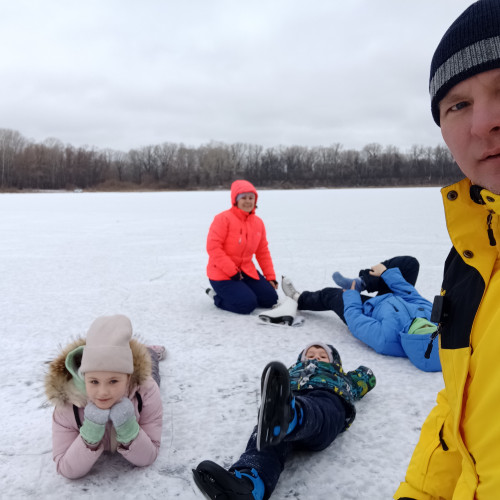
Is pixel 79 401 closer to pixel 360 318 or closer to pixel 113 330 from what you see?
pixel 113 330

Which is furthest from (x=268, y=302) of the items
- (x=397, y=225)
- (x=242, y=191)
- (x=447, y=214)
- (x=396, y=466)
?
(x=397, y=225)

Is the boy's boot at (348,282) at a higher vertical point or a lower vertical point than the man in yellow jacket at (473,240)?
lower

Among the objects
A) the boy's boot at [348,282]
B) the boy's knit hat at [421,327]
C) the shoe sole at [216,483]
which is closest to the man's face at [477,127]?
the shoe sole at [216,483]

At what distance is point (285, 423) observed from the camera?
4.57 feet

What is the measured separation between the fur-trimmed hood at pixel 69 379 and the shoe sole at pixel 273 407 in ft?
1.83

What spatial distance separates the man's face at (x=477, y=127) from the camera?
0.79 m

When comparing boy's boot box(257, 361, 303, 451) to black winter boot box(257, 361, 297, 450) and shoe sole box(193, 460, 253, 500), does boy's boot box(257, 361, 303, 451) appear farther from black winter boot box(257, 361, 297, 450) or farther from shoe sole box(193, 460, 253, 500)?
shoe sole box(193, 460, 253, 500)

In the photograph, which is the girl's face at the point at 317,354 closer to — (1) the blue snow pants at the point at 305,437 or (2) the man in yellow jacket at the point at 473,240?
(1) the blue snow pants at the point at 305,437

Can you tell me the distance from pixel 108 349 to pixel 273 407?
63cm

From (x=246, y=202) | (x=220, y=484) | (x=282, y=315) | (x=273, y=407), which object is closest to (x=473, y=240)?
(x=273, y=407)

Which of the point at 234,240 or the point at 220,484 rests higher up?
the point at 234,240

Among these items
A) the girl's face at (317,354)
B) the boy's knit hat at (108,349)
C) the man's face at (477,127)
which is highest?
the man's face at (477,127)

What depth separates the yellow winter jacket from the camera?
2.72 ft

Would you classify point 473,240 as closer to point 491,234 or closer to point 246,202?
point 491,234
